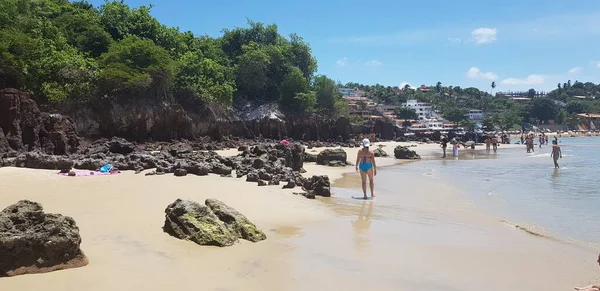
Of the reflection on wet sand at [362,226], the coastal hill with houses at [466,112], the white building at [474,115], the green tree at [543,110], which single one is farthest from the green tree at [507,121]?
the reflection on wet sand at [362,226]

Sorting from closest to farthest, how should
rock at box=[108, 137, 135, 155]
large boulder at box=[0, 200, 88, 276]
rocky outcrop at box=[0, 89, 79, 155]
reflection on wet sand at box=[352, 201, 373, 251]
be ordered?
1. large boulder at box=[0, 200, 88, 276]
2. reflection on wet sand at box=[352, 201, 373, 251]
3. rocky outcrop at box=[0, 89, 79, 155]
4. rock at box=[108, 137, 135, 155]

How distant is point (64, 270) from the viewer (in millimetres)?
4742

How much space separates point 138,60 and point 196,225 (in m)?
27.3

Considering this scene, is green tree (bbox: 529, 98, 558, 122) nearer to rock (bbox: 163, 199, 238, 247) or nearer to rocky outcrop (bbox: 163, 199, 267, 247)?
rocky outcrop (bbox: 163, 199, 267, 247)

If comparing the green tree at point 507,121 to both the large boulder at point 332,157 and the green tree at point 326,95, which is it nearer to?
the green tree at point 326,95

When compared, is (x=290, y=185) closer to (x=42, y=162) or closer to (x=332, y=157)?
(x=42, y=162)

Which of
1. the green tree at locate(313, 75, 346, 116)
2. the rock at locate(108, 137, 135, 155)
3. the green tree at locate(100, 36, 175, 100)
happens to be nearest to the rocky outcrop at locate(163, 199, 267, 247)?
the rock at locate(108, 137, 135, 155)

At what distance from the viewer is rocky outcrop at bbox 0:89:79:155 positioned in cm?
1748

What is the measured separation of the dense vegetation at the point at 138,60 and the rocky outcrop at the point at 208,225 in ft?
64.6

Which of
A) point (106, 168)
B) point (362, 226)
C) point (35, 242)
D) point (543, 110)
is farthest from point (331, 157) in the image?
point (543, 110)

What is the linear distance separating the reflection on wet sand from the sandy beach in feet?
0.07

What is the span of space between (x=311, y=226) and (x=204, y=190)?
12.7 ft

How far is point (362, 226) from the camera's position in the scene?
334 inches

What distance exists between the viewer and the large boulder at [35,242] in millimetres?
4590
